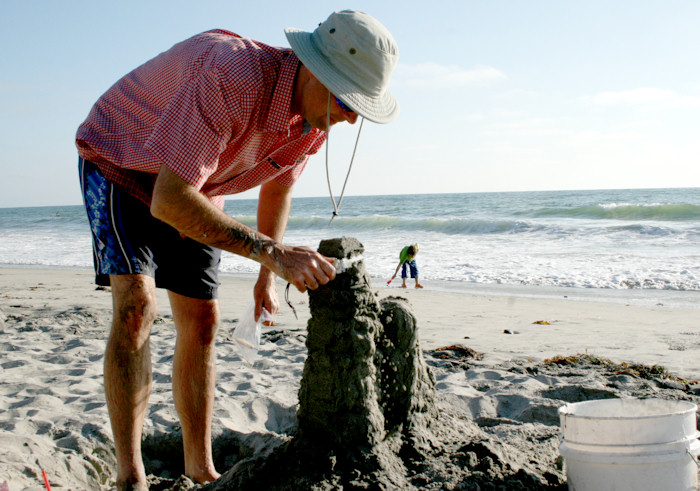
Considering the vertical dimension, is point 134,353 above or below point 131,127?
below

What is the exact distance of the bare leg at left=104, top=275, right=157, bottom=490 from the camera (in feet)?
7.60

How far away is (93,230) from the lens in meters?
2.41

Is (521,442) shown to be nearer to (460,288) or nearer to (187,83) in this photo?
(187,83)

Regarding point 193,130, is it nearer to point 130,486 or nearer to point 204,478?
point 130,486

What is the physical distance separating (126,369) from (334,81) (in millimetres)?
1349

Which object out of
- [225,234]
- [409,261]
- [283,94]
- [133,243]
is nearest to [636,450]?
[225,234]

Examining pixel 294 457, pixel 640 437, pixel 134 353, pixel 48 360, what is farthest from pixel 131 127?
pixel 48 360

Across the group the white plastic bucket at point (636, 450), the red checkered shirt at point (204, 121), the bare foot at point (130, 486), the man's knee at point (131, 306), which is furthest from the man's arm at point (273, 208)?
the white plastic bucket at point (636, 450)

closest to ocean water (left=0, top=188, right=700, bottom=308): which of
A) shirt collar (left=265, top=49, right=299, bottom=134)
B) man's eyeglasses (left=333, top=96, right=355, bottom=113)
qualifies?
man's eyeglasses (left=333, top=96, right=355, bottom=113)

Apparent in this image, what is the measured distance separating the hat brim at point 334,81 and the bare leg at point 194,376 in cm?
117

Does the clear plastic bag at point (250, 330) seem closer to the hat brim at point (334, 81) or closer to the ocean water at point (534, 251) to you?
the hat brim at point (334, 81)

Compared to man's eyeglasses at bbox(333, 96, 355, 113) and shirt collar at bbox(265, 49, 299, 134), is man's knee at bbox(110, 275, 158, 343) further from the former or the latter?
man's eyeglasses at bbox(333, 96, 355, 113)

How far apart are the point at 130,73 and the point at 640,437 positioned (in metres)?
2.24

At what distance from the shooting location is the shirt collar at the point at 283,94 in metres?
2.10
